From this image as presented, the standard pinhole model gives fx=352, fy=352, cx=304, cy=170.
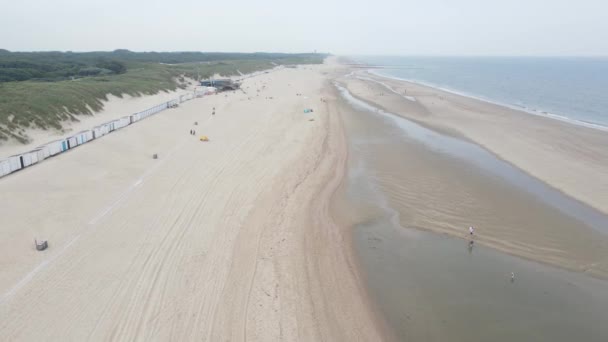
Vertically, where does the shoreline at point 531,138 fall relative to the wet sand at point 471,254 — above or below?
above

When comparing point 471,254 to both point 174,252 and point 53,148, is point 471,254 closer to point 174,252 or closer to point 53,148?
point 174,252

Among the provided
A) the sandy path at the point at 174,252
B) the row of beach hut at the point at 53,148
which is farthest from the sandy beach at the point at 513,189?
the row of beach hut at the point at 53,148

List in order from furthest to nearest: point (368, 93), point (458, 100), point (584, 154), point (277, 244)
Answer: point (368, 93) → point (458, 100) → point (584, 154) → point (277, 244)

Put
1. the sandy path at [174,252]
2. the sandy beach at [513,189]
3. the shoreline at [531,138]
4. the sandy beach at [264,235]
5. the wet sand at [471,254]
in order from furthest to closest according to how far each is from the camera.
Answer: the shoreline at [531,138], the sandy beach at [513,189], the wet sand at [471,254], the sandy beach at [264,235], the sandy path at [174,252]

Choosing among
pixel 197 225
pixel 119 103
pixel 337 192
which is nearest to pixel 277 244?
pixel 197 225

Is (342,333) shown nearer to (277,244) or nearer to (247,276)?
(247,276)

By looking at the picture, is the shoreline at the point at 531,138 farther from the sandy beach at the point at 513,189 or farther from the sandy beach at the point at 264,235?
the sandy beach at the point at 264,235

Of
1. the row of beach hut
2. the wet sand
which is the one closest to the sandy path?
the row of beach hut
